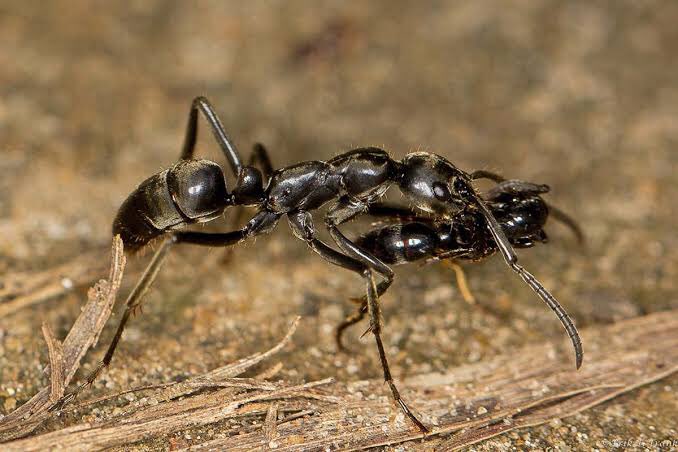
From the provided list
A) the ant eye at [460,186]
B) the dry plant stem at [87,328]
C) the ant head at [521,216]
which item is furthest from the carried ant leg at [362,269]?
the dry plant stem at [87,328]

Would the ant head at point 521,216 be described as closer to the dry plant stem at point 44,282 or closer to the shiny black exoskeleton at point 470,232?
the shiny black exoskeleton at point 470,232

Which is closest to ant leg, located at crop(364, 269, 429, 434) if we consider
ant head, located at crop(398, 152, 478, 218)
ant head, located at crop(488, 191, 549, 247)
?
ant head, located at crop(398, 152, 478, 218)

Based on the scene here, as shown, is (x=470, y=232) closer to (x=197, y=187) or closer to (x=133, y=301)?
(x=197, y=187)

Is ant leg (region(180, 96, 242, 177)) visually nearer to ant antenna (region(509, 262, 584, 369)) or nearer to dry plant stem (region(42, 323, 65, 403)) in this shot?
dry plant stem (region(42, 323, 65, 403))

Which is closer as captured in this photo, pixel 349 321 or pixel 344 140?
pixel 349 321

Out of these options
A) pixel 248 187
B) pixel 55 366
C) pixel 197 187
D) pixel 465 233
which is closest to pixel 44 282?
pixel 55 366

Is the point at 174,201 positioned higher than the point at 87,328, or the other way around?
the point at 174,201

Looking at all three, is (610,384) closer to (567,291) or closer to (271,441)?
(567,291)
